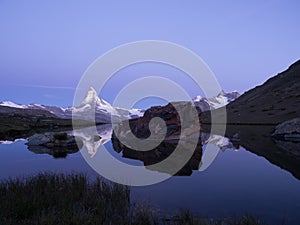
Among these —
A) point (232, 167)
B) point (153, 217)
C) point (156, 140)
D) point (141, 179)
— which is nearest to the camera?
point (153, 217)

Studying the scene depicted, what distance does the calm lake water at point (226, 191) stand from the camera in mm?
15491

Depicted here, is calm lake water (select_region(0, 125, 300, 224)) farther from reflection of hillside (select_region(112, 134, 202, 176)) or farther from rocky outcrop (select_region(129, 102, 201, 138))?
rocky outcrop (select_region(129, 102, 201, 138))

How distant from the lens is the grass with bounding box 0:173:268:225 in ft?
40.0

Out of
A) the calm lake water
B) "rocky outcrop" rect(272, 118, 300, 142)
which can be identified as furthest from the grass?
"rocky outcrop" rect(272, 118, 300, 142)

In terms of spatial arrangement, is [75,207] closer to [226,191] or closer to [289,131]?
[226,191]

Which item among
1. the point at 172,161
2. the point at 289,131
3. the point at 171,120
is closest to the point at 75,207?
the point at 172,161

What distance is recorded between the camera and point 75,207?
1469 cm

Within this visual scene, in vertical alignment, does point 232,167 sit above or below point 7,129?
below

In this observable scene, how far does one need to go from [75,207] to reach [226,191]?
1050 centimetres

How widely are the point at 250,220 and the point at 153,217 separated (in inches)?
175

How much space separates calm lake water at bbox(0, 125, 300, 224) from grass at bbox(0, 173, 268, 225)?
6.06 ft

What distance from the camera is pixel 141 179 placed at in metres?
22.9

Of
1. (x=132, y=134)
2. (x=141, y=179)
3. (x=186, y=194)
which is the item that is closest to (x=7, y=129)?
(x=132, y=134)

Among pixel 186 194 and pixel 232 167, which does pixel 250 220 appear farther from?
pixel 232 167
